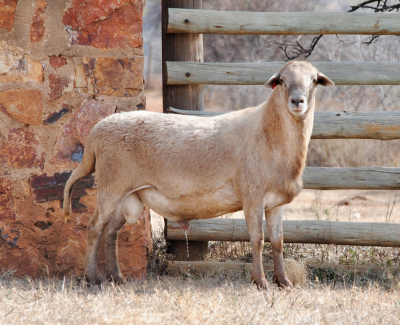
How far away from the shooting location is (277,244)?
12.7ft

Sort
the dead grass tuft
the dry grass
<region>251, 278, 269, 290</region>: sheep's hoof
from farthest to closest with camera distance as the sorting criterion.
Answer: the dead grass tuft → <region>251, 278, 269, 290</region>: sheep's hoof → the dry grass

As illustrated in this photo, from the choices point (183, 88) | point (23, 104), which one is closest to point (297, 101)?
point (183, 88)

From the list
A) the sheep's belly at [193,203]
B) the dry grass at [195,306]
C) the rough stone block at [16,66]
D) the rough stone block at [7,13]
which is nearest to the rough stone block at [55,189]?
the sheep's belly at [193,203]

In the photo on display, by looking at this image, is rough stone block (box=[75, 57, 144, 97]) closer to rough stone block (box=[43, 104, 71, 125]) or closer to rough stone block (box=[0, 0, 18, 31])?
rough stone block (box=[43, 104, 71, 125])

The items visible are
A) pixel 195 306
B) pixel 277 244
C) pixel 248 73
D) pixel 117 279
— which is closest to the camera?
pixel 195 306

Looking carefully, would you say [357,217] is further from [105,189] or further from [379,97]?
[379,97]

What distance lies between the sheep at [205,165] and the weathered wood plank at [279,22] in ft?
3.38

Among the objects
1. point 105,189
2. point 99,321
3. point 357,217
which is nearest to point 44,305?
point 99,321

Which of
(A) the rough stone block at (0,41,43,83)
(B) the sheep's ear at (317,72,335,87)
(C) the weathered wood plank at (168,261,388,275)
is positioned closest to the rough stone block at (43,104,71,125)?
(A) the rough stone block at (0,41,43,83)

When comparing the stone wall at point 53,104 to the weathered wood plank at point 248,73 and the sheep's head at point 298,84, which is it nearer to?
the weathered wood plank at point 248,73

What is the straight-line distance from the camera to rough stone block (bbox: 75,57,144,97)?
416 cm

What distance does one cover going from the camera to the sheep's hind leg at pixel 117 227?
398 cm

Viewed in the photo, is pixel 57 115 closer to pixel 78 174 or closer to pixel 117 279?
pixel 78 174

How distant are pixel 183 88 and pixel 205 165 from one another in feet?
4.17
